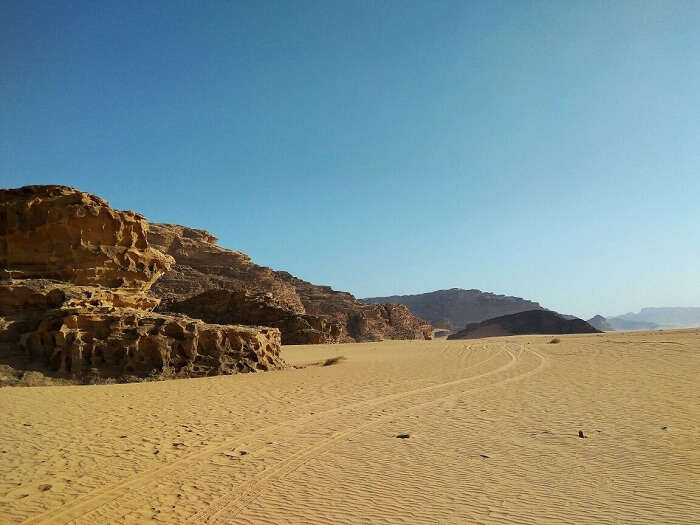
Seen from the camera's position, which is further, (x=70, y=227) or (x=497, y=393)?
(x=70, y=227)

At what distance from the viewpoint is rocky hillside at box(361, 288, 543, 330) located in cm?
11949

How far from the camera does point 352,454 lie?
256 inches

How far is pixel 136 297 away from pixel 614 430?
49.7 ft

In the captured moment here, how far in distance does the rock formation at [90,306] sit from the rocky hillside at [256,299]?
15.6 m

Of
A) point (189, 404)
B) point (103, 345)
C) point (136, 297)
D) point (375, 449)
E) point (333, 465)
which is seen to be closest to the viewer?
point (333, 465)

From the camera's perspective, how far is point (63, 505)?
4773 millimetres

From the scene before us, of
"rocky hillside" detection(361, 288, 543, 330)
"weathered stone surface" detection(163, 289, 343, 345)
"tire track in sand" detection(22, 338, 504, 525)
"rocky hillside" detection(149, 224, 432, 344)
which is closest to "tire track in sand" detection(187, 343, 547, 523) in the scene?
"tire track in sand" detection(22, 338, 504, 525)

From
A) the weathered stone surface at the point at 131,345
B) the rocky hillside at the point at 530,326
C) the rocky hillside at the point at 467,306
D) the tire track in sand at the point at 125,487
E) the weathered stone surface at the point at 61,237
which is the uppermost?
the rocky hillside at the point at 467,306

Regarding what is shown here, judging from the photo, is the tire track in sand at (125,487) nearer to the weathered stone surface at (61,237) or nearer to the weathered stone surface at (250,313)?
the weathered stone surface at (61,237)

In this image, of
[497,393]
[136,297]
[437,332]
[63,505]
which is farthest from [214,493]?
[437,332]

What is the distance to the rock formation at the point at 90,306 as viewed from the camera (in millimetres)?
13219

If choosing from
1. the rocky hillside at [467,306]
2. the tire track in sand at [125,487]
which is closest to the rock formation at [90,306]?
the tire track in sand at [125,487]

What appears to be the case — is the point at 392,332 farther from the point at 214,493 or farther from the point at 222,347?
the point at 214,493

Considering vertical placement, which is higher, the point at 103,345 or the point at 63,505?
the point at 103,345
